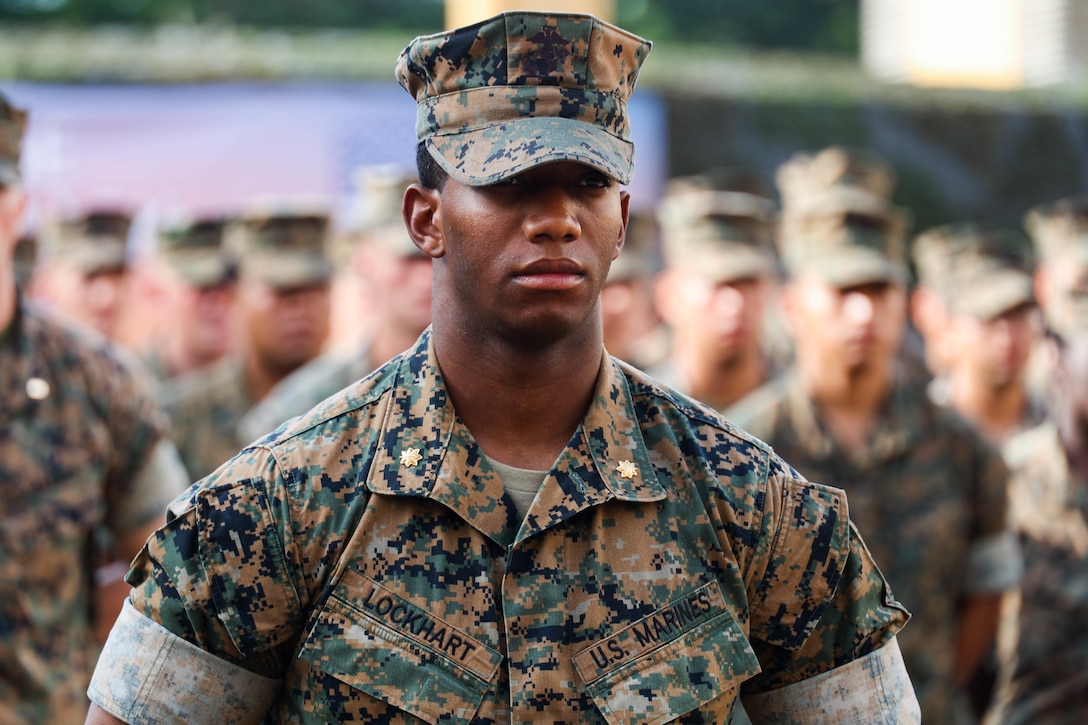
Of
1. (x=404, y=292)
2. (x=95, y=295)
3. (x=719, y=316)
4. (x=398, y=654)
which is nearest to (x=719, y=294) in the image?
(x=719, y=316)

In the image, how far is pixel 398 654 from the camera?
2783 millimetres

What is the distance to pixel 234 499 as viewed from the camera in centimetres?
281

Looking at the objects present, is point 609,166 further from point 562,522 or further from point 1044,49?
point 1044,49

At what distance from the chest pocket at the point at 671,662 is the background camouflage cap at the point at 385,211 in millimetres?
5116

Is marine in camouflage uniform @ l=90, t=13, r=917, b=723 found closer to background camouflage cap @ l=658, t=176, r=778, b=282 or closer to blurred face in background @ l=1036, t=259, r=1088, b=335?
blurred face in background @ l=1036, t=259, r=1088, b=335

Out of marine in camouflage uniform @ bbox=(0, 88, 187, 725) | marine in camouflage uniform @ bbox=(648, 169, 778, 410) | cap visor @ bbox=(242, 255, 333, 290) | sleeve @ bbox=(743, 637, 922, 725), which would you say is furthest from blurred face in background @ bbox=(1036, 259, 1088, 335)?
sleeve @ bbox=(743, 637, 922, 725)

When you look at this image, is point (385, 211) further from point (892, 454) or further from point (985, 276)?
point (985, 276)

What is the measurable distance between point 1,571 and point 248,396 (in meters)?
4.21

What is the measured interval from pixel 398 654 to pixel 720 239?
5.88 m

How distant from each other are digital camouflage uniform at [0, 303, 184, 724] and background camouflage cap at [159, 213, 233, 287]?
5275mm

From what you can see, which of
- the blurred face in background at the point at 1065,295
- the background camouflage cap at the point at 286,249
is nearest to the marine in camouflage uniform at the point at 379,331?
the background camouflage cap at the point at 286,249

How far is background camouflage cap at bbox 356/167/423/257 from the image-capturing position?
807 centimetres

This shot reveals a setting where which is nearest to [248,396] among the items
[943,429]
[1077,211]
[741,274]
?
[741,274]

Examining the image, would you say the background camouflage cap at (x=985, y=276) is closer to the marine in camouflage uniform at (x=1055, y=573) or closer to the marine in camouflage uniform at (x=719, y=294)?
the marine in camouflage uniform at (x=719, y=294)
